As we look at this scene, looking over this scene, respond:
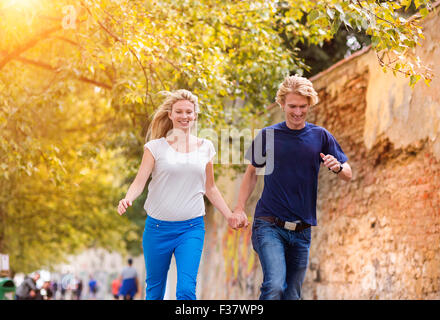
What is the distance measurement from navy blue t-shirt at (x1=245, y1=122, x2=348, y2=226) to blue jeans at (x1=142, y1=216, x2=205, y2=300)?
0.57 meters

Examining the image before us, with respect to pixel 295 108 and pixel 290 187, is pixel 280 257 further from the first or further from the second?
pixel 295 108

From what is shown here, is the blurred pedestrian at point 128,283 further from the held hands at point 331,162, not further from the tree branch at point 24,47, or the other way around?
the held hands at point 331,162

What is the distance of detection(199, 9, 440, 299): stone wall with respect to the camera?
765 cm

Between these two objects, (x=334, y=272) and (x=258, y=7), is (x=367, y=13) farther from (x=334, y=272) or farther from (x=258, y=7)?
(x=258, y=7)

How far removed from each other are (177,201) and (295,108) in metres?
1.23

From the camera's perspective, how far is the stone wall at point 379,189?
7648 mm

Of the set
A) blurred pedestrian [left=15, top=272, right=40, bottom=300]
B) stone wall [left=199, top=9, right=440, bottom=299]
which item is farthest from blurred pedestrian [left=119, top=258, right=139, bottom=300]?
stone wall [left=199, top=9, right=440, bottom=299]

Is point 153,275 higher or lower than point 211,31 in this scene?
lower

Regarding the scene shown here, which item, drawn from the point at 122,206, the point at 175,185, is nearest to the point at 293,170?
the point at 175,185

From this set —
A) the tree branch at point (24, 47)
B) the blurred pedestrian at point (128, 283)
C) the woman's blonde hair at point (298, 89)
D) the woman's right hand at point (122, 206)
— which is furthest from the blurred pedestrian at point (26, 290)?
the woman's blonde hair at point (298, 89)

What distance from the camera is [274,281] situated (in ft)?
17.0

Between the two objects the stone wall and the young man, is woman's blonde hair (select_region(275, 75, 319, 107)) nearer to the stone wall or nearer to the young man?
the young man

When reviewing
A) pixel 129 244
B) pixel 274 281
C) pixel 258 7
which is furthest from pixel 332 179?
pixel 129 244

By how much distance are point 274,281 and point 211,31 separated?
734 centimetres
